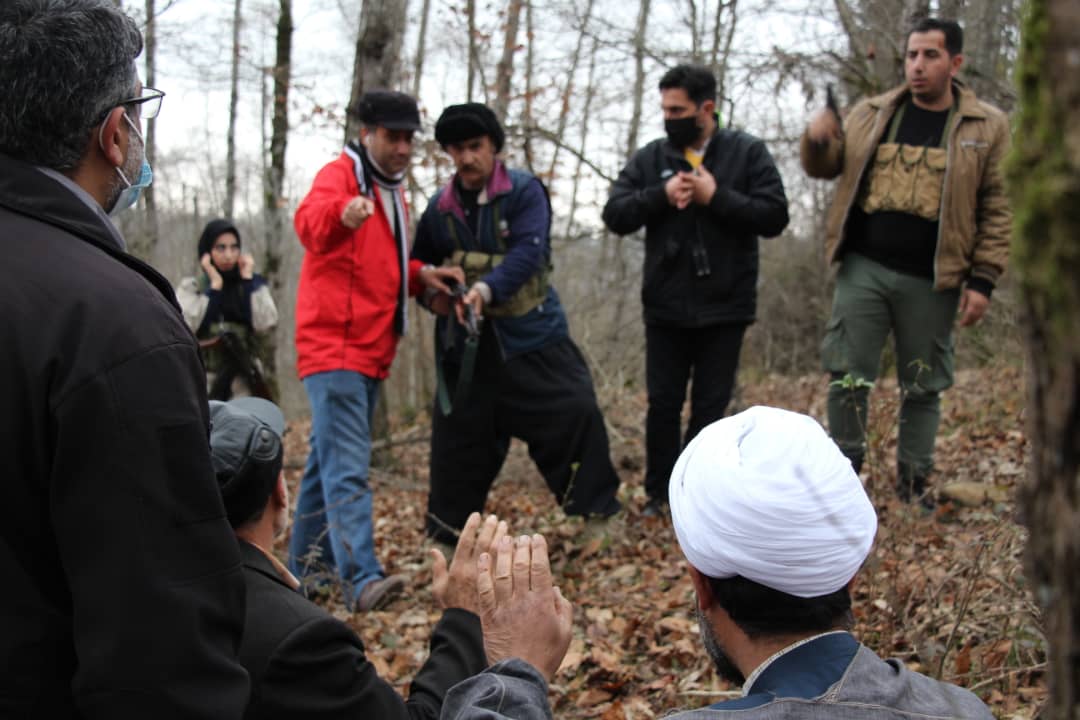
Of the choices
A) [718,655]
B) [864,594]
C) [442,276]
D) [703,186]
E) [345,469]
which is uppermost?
[703,186]

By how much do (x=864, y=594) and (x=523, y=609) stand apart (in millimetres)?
2346

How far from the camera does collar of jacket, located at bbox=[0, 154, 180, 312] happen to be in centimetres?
149

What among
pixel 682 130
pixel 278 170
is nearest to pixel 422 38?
pixel 278 170

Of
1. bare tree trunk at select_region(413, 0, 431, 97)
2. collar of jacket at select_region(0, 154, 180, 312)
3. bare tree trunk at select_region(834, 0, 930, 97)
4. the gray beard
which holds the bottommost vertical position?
the gray beard

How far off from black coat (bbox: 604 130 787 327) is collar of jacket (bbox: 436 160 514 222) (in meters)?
0.67

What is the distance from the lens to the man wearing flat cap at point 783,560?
57.7 inches

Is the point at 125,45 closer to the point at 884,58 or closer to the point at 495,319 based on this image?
the point at 495,319

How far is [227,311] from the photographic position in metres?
7.36

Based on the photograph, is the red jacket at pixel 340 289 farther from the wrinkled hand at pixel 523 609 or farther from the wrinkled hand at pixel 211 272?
the wrinkled hand at pixel 211 272

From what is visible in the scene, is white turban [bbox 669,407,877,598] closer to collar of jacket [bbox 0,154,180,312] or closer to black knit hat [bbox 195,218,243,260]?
collar of jacket [bbox 0,154,180,312]

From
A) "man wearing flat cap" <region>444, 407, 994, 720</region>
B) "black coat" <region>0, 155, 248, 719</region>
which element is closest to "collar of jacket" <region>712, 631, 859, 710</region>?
"man wearing flat cap" <region>444, 407, 994, 720</region>

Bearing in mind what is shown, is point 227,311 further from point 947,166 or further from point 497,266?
point 947,166

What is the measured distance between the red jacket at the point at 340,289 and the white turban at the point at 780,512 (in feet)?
10.2

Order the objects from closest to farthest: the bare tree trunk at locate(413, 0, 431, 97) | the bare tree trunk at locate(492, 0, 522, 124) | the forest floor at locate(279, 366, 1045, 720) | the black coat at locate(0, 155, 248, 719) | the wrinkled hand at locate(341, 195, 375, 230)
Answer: the black coat at locate(0, 155, 248, 719) → the forest floor at locate(279, 366, 1045, 720) → the wrinkled hand at locate(341, 195, 375, 230) → the bare tree trunk at locate(492, 0, 522, 124) → the bare tree trunk at locate(413, 0, 431, 97)
